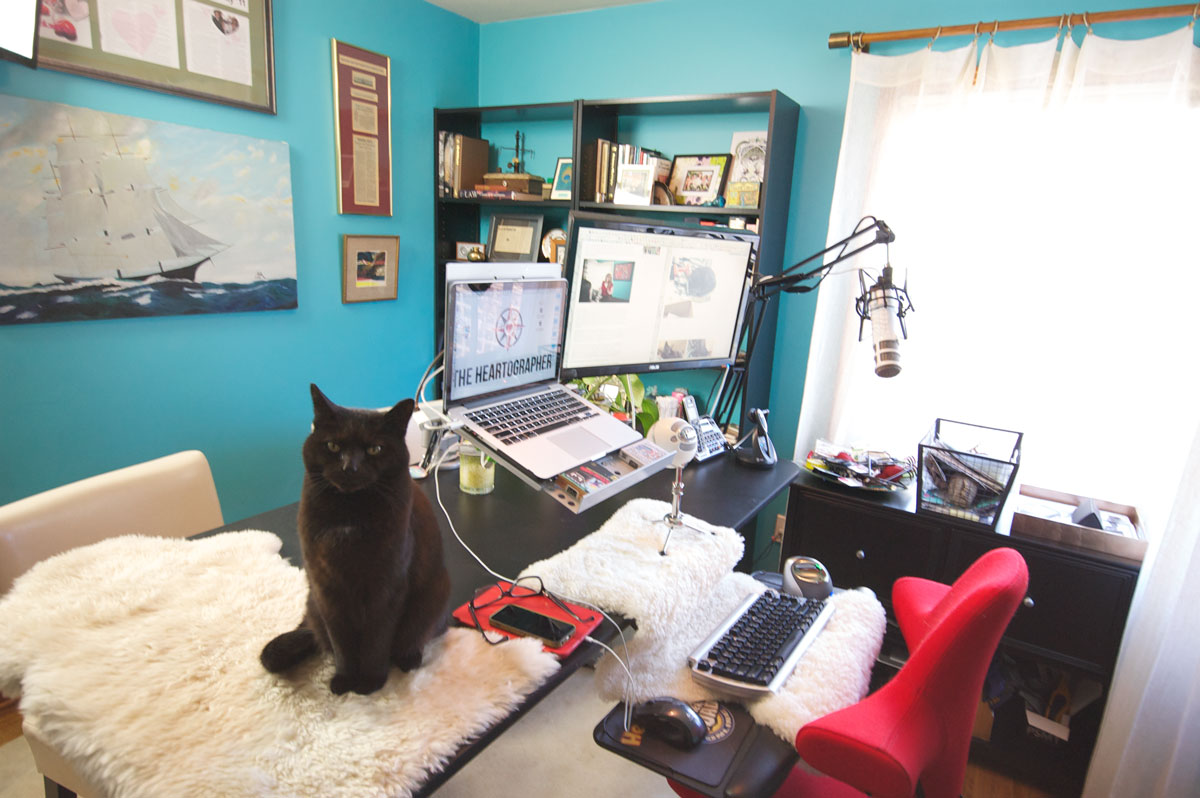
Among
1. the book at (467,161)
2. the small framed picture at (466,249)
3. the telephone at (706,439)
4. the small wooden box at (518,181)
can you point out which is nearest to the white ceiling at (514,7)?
the book at (467,161)

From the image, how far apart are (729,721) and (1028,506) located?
5.04ft

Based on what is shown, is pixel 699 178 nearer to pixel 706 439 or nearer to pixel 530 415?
pixel 706 439

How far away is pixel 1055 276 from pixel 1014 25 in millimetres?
774

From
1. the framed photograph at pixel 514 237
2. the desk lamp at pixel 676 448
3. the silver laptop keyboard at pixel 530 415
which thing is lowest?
the desk lamp at pixel 676 448

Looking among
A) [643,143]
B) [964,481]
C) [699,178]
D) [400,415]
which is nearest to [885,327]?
[964,481]

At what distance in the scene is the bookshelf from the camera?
7.77 ft

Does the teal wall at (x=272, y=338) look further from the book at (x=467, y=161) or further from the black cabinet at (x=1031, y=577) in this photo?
the black cabinet at (x=1031, y=577)

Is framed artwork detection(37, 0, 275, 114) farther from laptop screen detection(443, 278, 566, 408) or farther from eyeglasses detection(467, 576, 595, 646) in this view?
eyeglasses detection(467, 576, 595, 646)

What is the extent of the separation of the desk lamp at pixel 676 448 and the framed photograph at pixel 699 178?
1.15 meters

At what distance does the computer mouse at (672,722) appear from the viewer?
91cm

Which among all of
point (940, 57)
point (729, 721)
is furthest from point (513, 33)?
point (729, 721)

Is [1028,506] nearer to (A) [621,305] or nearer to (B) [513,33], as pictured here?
(A) [621,305]

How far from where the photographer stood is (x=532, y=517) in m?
1.40

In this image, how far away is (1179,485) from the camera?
1643mm
